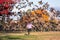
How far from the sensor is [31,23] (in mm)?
7746

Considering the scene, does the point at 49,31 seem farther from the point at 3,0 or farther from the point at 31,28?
the point at 3,0

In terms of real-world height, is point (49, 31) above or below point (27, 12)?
below

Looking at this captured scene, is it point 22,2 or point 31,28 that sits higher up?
point 22,2

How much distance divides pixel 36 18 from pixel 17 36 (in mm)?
1060

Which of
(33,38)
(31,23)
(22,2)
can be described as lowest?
(33,38)

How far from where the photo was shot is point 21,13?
25.6 ft

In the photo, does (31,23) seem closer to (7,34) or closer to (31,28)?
(31,28)

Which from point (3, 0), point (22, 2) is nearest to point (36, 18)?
point (22, 2)

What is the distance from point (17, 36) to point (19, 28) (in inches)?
12.7

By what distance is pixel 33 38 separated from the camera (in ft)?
24.1

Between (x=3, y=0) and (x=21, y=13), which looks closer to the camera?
(x=3, y=0)

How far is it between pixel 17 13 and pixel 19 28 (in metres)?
0.62

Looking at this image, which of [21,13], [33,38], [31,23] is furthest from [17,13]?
[33,38]

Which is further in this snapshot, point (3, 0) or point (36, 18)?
point (36, 18)
